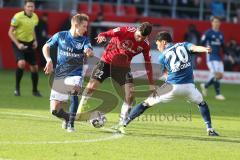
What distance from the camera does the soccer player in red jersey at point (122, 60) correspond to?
45.8ft

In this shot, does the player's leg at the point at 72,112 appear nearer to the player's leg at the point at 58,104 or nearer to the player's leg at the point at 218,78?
the player's leg at the point at 58,104

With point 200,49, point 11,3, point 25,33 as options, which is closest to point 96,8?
point 11,3

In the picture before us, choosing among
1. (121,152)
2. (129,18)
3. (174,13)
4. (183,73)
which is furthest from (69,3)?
(121,152)

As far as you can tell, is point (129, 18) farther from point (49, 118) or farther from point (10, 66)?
point (49, 118)

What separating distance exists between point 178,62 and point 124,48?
151 centimetres

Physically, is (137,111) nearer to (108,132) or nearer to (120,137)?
(108,132)

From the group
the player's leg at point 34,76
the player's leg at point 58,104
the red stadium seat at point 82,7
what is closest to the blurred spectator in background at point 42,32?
the red stadium seat at point 82,7

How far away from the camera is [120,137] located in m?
12.8

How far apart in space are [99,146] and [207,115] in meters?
2.63

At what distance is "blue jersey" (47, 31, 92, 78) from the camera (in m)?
13.3

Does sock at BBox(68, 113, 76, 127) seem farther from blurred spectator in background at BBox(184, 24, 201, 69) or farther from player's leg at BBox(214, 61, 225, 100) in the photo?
blurred spectator in background at BBox(184, 24, 201, 69)

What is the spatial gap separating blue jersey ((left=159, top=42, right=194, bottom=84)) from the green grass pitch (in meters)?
1.04

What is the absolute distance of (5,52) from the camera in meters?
30.3

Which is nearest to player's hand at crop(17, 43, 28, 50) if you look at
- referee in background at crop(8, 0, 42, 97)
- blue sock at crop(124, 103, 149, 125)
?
referee in background at crop(8, 0, 42, 97)
